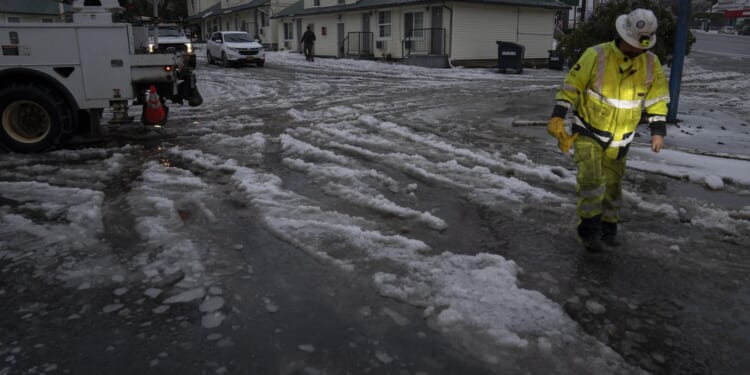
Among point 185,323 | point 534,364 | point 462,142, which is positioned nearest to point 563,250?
point 534,364

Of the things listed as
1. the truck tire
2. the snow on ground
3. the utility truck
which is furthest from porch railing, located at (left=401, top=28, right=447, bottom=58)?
the truck tire

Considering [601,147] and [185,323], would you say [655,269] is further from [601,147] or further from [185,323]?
[185,323]

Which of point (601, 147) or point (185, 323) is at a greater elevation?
point (601, 147)

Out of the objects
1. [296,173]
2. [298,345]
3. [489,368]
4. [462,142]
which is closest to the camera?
[489,368]

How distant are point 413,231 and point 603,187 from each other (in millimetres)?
1551

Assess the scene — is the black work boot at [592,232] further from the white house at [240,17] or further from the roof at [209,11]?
the roof at [209,11]

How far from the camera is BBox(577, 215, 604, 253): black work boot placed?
4391 millimetres

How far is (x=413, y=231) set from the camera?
481 centimetres

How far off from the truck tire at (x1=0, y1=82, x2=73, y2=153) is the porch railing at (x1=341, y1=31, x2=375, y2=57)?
25.3 meters

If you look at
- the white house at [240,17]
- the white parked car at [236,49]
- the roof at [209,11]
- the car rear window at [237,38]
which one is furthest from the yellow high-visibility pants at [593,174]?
the roof at [209,11]

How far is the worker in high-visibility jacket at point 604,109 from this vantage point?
4.24m

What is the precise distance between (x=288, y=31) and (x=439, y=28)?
1938cm

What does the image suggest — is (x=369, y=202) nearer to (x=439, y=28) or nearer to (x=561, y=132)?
(x=561, y=132)

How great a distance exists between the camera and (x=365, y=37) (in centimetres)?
3281
